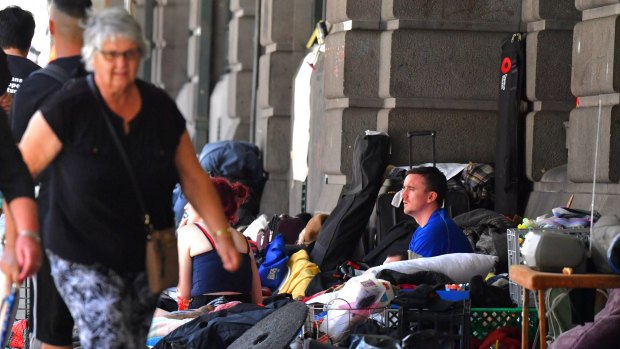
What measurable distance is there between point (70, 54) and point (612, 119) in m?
4.41

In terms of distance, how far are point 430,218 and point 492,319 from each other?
1699mm

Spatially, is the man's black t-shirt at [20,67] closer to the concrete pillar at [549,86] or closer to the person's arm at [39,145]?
the person's arm at [39,145]

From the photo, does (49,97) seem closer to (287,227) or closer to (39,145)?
(39,145)

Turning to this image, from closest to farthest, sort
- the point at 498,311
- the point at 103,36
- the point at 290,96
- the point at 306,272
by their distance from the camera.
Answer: the point at 103,36, the point at 498,311, the point at 306,272, the point at 290,96

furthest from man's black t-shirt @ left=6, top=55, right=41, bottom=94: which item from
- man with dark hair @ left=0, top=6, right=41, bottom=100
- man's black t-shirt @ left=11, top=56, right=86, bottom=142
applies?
man's black t-shirt @ left=11, top=56, right=86, bottom=142

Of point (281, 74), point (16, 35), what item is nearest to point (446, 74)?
point (16, 35)

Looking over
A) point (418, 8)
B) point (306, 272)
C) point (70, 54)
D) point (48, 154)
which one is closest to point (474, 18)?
point (418, 8)

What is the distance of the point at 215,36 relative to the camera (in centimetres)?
2142

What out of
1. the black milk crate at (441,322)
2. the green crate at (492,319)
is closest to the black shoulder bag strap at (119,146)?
the black milk crate at (441,322)

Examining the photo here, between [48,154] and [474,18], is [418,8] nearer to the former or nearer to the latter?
[474,18]

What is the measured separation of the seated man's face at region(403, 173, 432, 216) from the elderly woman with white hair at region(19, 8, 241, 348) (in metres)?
4.15

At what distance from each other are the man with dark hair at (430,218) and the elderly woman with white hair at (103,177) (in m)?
3.92

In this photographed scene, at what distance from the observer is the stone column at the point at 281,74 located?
51.7 ft

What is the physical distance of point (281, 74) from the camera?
1588 centimetres
